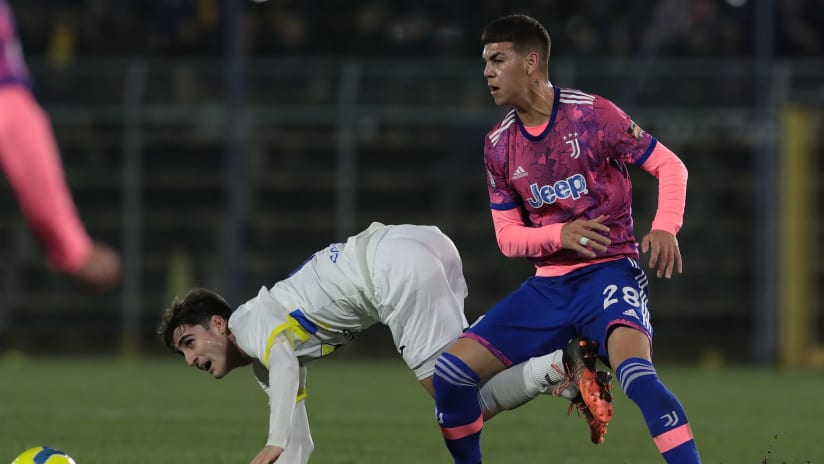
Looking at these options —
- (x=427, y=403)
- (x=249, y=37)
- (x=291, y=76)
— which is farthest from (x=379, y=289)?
(x=249, y=37)

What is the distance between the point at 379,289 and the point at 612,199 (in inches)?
41.9

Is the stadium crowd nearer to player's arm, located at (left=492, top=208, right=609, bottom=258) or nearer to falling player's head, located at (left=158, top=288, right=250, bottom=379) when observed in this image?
player's arm, located at (left=492, top=208, right=609, bottom=258)

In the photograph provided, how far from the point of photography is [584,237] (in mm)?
5305

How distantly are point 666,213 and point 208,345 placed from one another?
1.83m

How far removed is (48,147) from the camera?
322 centimetres

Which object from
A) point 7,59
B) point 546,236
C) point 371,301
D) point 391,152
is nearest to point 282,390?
point 371,301

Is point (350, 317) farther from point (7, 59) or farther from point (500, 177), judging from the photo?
point (7, 59)

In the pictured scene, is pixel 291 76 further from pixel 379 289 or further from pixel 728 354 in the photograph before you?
pixel 379 289

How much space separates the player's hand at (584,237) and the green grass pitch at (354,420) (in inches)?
68.8

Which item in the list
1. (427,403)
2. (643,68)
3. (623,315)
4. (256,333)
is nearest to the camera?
(623,315)

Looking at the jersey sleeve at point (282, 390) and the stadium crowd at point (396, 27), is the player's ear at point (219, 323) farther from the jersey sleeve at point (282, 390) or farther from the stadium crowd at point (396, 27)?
the stadium crowd at point (396, 27)

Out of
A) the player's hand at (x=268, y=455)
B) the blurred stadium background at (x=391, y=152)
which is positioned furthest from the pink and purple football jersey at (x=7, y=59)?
the blurred stadium background at (x=391, y=152)

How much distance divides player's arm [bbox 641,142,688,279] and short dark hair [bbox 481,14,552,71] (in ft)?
1.88

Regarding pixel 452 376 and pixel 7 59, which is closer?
pixel 7 59
